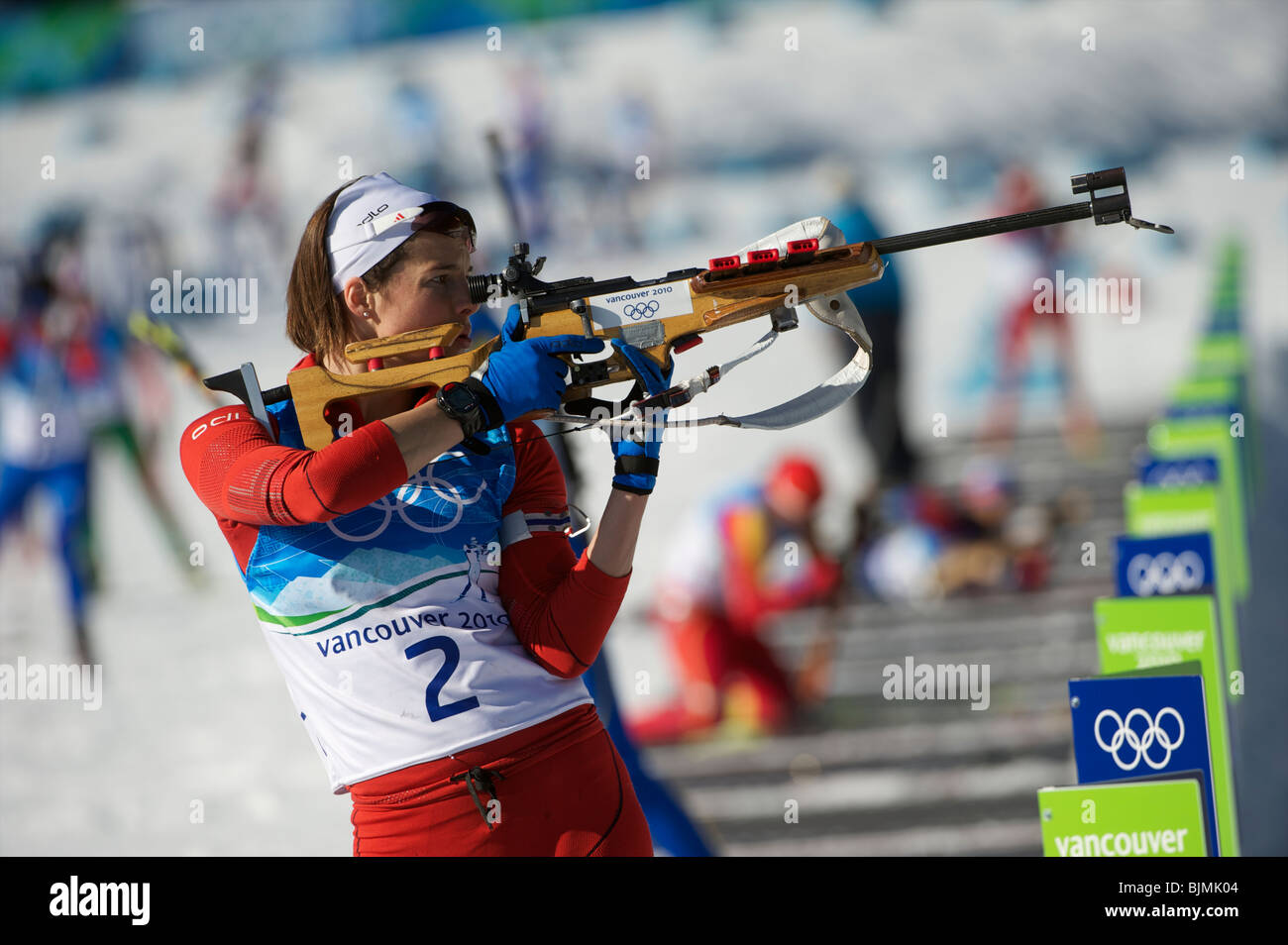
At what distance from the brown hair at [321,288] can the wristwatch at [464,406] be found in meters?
0.27

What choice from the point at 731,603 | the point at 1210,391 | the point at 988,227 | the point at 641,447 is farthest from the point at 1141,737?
the point at 1210,391

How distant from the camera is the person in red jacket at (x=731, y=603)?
278 inches

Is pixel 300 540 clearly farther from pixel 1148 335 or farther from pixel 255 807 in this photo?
pixel 1148 335

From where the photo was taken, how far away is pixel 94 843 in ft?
23.5

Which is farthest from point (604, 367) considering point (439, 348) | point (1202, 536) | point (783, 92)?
point (783, 92)

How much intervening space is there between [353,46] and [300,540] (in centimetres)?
1523

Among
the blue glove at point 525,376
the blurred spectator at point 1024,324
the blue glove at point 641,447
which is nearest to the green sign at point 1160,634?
the blue glove at point 641,447

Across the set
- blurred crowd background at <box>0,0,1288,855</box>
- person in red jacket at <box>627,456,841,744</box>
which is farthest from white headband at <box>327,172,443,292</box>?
person in red jacket at <box>627,456,841,744</box>

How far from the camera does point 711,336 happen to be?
12242 mm

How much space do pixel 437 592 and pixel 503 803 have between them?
310 millimetres

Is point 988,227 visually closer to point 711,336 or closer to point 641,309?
point 641,309

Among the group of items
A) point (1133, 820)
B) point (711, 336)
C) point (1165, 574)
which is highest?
point (711, 336)

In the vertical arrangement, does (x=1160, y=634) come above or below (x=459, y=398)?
below

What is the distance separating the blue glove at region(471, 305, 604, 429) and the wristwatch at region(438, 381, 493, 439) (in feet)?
0.06
